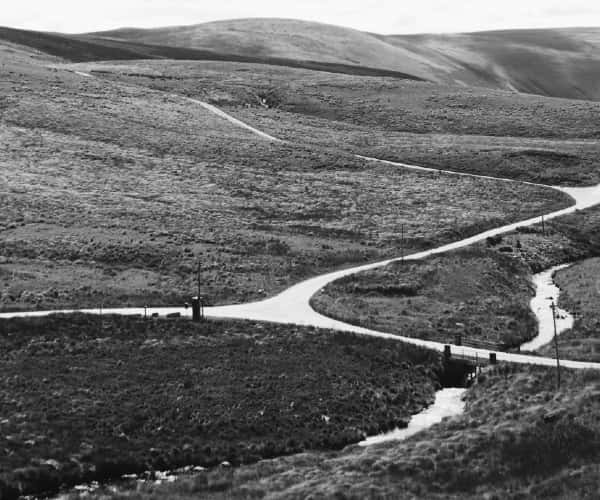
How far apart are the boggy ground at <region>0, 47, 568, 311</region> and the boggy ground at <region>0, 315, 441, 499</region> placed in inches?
295

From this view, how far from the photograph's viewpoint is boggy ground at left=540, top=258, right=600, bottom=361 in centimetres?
4288

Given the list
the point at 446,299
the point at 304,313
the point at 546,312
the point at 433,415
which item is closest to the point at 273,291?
the point at 304,313

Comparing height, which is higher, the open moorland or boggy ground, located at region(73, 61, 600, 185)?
boggy ground, located at region(73, 61, 600, 185)

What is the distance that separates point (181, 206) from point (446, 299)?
30433mm

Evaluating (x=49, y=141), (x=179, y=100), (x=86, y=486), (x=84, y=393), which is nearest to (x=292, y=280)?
(x=84, y=393)

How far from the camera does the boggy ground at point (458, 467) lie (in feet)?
92.2

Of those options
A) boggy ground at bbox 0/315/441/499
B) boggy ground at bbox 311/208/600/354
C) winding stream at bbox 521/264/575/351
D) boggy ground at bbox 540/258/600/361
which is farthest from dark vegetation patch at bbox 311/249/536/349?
boggy ground at bbox 0/315/441/499

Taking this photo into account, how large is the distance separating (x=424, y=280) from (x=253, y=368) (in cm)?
1977

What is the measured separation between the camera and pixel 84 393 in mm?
37219

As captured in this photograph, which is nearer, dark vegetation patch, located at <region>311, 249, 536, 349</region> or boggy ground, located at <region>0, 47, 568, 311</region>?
dark vegetation patch, located at <region>311, 249, 536, 349</region>

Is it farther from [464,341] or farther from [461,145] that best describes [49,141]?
[464,341]

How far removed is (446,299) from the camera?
55.1 m

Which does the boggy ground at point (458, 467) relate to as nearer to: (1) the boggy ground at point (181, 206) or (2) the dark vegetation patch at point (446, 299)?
(2) the dark vegetation patch at point (446, 299)

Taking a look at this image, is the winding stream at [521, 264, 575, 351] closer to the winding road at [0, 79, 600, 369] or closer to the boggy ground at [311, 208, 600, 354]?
the boggy ground at [311, 208, 600, 354]
